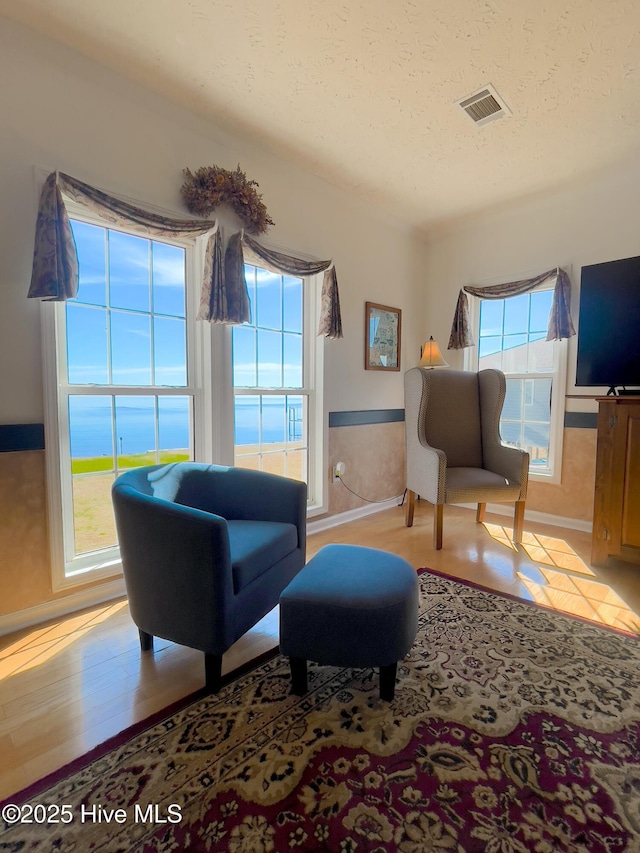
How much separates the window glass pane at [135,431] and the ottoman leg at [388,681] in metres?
1.69

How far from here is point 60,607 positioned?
2029mm

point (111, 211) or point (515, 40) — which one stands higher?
point (515, 40)

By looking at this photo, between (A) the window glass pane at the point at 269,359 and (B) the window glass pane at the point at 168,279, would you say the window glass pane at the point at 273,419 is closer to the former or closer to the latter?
(A) the window glass pane at the point at 269,359

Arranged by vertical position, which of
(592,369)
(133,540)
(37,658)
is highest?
(592,369)

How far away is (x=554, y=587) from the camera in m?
2.27

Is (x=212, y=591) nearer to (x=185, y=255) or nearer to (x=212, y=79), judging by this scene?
(x=185, y=255)

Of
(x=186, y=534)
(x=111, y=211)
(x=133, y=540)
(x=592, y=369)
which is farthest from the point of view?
Answer: (x=592, y=369)

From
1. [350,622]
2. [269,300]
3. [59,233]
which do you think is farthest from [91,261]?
[350,622]

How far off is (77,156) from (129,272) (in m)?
0.55

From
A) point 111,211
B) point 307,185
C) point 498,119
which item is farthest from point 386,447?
point 111,211

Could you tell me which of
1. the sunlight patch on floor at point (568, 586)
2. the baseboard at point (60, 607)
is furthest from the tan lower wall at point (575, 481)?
the baseboard at point (60, 607)

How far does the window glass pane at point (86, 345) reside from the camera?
211 centimetres

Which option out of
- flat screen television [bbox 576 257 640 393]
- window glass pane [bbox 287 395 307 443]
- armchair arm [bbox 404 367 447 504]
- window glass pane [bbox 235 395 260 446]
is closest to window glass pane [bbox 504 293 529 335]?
flat screen television [bbox 576 257 640 393]

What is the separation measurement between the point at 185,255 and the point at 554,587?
114 inches
